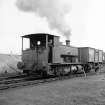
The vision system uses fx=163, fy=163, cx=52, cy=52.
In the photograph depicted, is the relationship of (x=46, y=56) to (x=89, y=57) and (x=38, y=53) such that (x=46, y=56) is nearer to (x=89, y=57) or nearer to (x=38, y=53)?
(x=38, y=53)

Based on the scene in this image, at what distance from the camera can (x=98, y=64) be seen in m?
20.8

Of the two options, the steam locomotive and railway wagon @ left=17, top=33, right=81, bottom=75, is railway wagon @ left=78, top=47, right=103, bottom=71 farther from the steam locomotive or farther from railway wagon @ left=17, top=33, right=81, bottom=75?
railway wagon @ left=17, top=33, right=81, bottom=75

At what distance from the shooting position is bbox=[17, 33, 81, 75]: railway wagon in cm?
1246

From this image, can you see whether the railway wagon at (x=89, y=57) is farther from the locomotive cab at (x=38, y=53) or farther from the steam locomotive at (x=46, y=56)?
the locomotive cab at (x=38, y=53)

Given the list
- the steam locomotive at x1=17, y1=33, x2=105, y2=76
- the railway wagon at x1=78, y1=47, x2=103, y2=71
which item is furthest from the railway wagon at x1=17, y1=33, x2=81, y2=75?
the railway wagon at x1=78, y1=47, x2=103, y2=71


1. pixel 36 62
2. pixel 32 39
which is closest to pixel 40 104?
pixel 36 62

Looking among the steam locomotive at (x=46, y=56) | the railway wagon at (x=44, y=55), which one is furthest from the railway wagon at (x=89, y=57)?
the railway wagon at (x=44, y=55)

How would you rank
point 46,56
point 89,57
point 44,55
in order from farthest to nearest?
1. point 89,57
2. point 44,55
3. point 46,56

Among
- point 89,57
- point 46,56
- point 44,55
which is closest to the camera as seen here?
point 46,56

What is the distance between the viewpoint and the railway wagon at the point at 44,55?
12.5m

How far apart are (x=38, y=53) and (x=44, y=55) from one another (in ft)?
2.29

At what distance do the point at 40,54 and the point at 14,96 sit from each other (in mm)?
6053

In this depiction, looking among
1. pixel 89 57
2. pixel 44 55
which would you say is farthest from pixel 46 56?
pixel 89 57

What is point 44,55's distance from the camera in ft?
41.2
